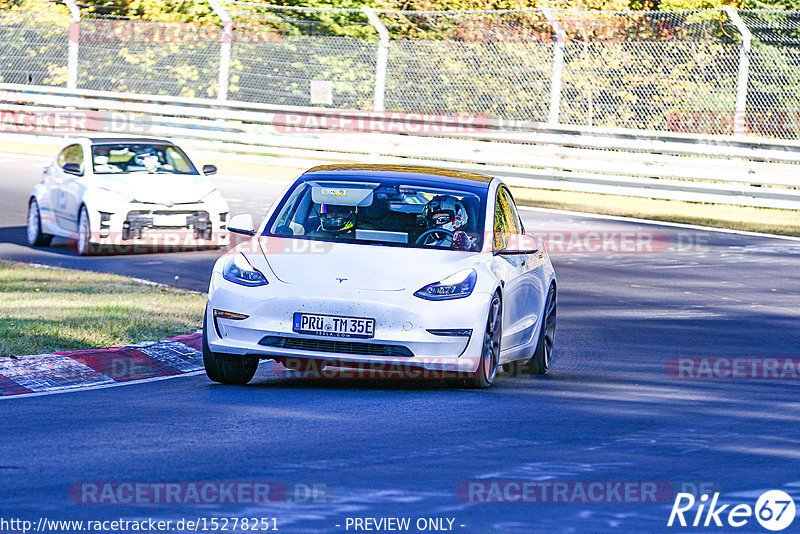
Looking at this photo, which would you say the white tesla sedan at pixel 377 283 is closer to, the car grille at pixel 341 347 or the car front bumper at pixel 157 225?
the car grille at pixel 341 347

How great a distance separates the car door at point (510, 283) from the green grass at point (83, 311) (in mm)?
2642

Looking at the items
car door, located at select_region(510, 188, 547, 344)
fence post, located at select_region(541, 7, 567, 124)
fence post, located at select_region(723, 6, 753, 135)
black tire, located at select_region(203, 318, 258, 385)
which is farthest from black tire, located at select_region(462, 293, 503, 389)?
fence post, located at select_region(541, 7, 567, 124)

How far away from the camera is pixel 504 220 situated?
1091cm

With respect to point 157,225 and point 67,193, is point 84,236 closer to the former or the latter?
point 67,193

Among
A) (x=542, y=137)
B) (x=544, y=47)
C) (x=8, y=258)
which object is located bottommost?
(x=8, y=258)

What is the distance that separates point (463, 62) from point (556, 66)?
242cm

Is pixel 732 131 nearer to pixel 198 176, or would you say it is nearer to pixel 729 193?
pixel 729 193

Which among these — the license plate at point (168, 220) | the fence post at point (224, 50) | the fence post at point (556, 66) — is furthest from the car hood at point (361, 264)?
the fence post at point (224, 50)

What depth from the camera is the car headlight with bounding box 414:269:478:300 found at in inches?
371

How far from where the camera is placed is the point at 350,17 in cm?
3481

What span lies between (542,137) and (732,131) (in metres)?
3.51

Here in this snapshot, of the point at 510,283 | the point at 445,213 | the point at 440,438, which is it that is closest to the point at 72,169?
the point at 445,213

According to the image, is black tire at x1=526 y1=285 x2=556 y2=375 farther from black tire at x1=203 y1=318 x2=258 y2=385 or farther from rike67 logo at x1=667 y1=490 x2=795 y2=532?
rike67 logo at x1=667 y1=490 x2=795 y2=532

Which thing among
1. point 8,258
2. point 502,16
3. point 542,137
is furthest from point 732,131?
point 8,258
